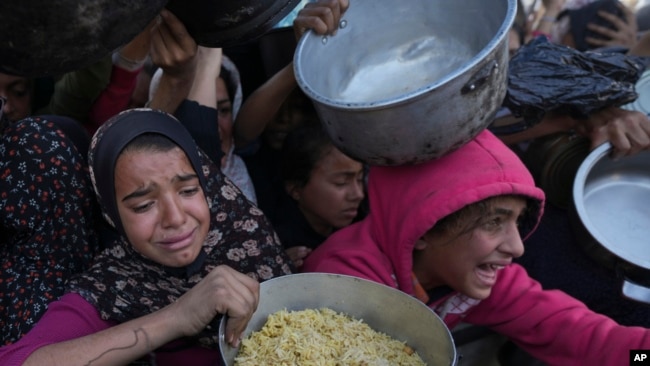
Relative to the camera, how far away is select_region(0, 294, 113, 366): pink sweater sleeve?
55.9 inches

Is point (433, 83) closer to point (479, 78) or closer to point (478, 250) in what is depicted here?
point (479, 78)

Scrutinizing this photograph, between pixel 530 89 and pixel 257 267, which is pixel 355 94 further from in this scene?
pixel 530 89

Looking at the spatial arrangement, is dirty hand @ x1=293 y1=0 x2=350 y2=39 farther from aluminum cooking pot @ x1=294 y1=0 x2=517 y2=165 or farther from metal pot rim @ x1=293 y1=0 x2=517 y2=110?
metal pot rim @ x1=293 y1=0 x2=517 y2=110

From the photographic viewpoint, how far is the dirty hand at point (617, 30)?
3844 mm

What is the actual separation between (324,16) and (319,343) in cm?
81

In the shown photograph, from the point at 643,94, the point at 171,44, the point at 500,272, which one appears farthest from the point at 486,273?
the point at 643,94

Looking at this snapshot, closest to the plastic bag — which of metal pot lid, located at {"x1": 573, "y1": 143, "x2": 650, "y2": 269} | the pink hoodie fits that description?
metal pot lid, located at {"x1": 573, "y1": 143, "x2": 650, "y2": 269}

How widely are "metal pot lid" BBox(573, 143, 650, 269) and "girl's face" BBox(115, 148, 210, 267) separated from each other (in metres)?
1.36

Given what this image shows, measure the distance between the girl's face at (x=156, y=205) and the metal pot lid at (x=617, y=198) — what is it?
136cm

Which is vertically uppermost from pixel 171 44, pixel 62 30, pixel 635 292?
pixel 62 30

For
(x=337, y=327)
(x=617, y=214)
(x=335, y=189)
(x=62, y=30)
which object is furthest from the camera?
(x=335, y=189)

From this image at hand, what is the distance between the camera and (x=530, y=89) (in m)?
2.25

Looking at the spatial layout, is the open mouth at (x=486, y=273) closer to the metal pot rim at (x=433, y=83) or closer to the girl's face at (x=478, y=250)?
the girl's face at (x=478, y=250)

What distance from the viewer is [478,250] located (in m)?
1.79
